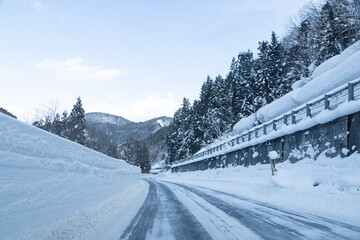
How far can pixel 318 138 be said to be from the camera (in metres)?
12.4

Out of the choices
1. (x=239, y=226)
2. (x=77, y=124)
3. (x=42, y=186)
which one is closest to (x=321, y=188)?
(x=239, y=226)

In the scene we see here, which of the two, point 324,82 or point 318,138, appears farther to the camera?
point 324,82

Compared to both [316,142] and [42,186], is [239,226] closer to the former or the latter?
[42,186]

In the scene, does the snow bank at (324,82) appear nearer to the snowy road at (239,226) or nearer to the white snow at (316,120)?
the white snow at (316,120)

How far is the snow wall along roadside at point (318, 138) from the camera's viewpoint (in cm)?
1007

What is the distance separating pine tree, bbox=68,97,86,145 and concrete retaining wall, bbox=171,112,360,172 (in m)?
36.0

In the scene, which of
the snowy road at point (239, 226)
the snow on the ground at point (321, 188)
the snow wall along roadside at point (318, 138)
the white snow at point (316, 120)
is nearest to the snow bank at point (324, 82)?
the white snow at point (316, 120)

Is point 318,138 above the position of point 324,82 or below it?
below

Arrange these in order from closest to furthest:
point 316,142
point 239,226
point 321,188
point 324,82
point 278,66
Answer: point 239,226
point 321,188
point 316,142
point 324,82
point 278,66

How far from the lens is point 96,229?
4.91 meters

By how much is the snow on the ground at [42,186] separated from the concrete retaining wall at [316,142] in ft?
31.5

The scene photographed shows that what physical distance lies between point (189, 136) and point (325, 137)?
171 ft

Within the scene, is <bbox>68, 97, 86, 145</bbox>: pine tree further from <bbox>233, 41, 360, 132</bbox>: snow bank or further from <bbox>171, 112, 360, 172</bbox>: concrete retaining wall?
<bbox>171, 112, 360, 172</bbox>: concrete retaining wall

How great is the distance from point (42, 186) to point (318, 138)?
41.6 ft
